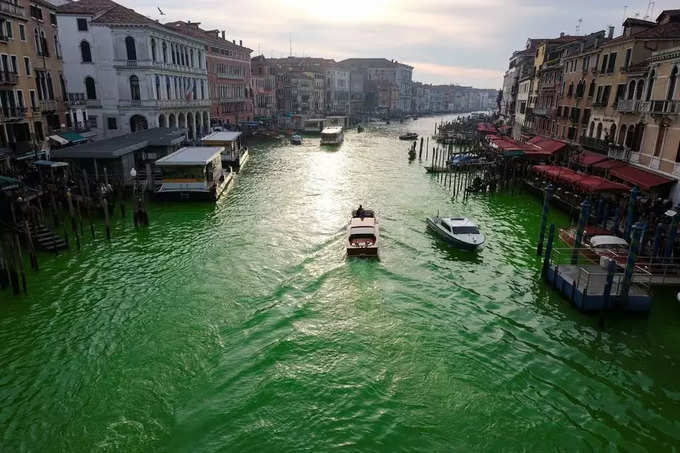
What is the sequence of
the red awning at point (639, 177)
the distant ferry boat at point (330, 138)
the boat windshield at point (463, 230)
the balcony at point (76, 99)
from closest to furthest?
1. the boat windshield at point (463, 230)
2. the red awning at point (639, 177)
3. the balcony at point (76, 99)
4. the distant ferry boat at point (330, 138)

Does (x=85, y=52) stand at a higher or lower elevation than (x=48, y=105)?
higher

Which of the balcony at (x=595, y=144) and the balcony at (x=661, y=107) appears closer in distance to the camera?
the balcony at (x=661, y=107)

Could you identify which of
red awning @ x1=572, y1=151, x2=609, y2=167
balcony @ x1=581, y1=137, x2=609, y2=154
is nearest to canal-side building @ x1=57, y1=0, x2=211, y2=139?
red awning @ x1=572, y1=151, x2=609, y2=167

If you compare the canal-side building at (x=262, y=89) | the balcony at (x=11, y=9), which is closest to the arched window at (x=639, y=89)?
the balcony at (x=11, y=9)

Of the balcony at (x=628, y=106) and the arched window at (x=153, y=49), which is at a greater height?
the arched window at (x=153, y=49)

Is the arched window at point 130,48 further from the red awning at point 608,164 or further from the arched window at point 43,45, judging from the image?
the red awning at point 608,164

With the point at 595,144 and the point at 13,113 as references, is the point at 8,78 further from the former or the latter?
the point at 595,144

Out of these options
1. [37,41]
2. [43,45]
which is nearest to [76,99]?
[43,45]

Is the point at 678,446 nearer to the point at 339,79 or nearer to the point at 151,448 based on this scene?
the point at 151,448
